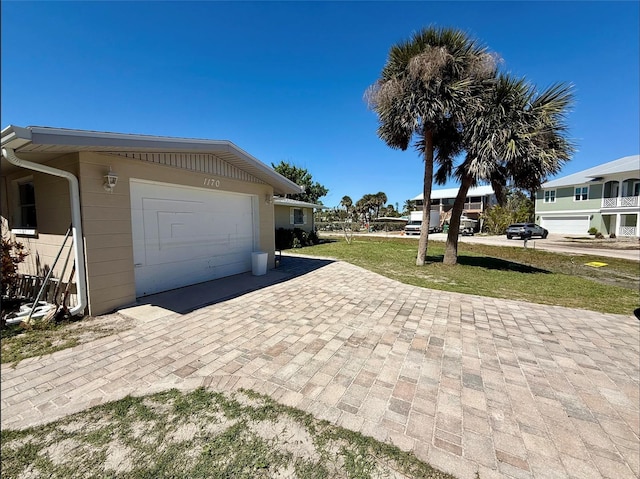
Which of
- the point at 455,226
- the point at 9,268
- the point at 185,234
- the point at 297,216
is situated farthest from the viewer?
the point at 297,216

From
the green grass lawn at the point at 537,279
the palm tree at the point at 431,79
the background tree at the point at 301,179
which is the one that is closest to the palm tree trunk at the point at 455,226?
the green grass lawn at the point at 537,279

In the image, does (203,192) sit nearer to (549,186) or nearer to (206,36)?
(206,36)

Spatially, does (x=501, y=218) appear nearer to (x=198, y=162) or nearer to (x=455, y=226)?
(x=455, y=226)

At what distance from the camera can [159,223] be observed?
5.68 m

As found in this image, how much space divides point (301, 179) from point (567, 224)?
94.0 ft

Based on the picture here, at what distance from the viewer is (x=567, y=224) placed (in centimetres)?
2706

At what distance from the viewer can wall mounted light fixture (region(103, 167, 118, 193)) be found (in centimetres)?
435

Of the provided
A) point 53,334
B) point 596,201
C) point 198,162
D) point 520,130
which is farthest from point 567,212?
point 53,334

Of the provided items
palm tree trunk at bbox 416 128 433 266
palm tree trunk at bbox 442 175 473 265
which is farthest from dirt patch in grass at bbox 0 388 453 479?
palm tree trunk at bbox 442 175 473 265

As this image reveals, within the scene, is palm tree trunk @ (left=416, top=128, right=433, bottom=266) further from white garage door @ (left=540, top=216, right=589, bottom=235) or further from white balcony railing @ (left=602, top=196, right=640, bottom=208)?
white garage door @ (left=540, top=216, right=589, bottom=235)

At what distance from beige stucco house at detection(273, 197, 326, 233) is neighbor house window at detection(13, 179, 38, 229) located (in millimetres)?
10142

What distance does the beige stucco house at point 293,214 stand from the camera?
53.5ft

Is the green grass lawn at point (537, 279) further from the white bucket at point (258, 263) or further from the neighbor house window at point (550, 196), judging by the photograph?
the neighbor house window at point (550, 196)

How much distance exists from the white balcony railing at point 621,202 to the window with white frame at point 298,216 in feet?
90.9
